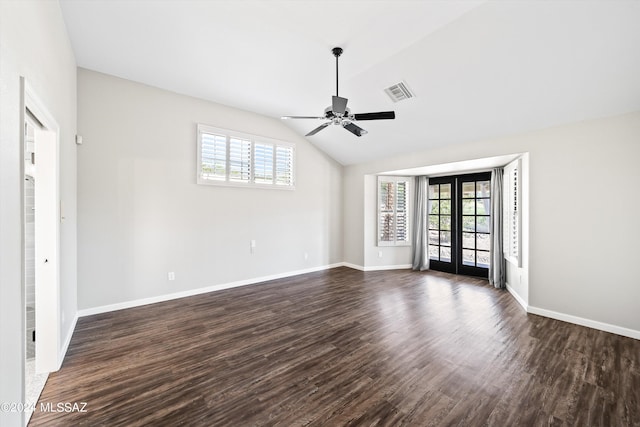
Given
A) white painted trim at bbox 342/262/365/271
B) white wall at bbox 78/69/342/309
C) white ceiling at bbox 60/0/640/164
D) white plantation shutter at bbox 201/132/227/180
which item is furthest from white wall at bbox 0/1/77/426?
white painted trim at bbox 342/262/365/271

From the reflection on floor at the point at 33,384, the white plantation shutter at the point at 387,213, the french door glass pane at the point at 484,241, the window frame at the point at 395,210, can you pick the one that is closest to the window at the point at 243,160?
the window frame at the point at 395,210

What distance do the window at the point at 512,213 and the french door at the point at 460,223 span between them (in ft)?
1.81

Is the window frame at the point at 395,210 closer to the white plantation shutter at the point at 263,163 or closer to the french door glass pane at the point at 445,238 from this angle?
the french door glass pane at the point at 445,238

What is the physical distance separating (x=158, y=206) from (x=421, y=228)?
5478mm

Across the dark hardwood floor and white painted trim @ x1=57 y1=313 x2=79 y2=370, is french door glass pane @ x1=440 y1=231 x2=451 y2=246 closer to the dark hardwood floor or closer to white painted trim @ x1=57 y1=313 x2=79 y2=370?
the dark hardwood floor

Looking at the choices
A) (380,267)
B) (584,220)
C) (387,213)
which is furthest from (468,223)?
(584,220)

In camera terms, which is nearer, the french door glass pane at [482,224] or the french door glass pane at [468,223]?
the french door glass pane at [482,224]

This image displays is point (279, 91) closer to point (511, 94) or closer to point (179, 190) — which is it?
point (179, 190)

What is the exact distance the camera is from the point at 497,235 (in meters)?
5.00

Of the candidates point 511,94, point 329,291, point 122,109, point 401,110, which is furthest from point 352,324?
point 122,109

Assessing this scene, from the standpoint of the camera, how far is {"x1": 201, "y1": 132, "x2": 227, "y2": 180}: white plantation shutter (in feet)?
14.8

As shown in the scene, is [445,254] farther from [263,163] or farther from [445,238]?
[263,163]

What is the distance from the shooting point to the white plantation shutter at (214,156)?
4496 millimetres

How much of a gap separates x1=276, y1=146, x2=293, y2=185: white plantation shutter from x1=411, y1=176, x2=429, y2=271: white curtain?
10.2 feet
